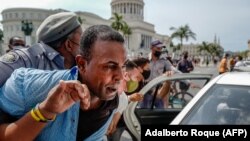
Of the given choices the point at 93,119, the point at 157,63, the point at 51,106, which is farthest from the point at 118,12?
the point at 51,106

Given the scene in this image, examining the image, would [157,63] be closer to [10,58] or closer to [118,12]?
[10,58]

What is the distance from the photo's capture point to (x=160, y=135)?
76.7 inches

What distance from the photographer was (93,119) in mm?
1451

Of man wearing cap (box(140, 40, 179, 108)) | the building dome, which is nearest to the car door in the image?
man wearing cap (box(140, 40, 179, 108))

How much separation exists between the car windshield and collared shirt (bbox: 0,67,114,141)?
154cm

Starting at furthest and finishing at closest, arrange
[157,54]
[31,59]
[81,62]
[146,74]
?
[157,54] < [146,74] < [31,59] < [81,62]

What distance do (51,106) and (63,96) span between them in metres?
0.06

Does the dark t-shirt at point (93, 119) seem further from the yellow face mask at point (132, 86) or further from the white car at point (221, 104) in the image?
the yellow face mask at point (132, 86)

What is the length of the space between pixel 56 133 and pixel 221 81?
226cm

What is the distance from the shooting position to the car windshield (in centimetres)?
278

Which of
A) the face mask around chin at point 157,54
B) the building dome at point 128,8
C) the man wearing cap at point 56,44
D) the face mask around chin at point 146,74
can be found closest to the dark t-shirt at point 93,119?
the man wearing cap at point 56,44

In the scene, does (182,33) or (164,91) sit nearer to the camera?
(164,91)

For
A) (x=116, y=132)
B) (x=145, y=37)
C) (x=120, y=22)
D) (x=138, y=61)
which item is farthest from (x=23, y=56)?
(x=145, y=37)

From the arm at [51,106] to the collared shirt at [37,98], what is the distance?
96mm
